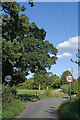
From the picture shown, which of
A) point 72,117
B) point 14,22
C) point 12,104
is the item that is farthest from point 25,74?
point 72,117

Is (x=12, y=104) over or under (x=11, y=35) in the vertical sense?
under

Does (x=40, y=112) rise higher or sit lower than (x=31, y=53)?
lower

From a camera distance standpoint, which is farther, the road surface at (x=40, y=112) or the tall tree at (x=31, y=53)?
the tall tree at (x=31, y=53)

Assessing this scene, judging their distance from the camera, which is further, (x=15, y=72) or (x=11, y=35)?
(x=15, y=72)

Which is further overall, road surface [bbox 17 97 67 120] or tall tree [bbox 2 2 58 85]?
tall tree [bbox 2 2 58 85]

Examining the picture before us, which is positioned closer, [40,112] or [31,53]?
[40,112]

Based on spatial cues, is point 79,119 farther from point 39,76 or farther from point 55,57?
point 39,76

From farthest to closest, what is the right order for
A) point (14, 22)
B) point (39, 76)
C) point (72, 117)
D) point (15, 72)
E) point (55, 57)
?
point (39, 76) → point (55, 57) → point (15, 72) → point (14, 22) → point (72, 117)

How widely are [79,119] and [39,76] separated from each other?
61.1 m

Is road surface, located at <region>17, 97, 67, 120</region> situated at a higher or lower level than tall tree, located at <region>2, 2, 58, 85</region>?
lower

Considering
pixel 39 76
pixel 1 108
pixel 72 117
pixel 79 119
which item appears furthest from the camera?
pixel 39 76

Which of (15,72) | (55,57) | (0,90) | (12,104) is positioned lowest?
(12,104)

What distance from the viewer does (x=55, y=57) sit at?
2308 centimetres

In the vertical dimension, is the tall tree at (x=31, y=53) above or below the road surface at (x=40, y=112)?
above
